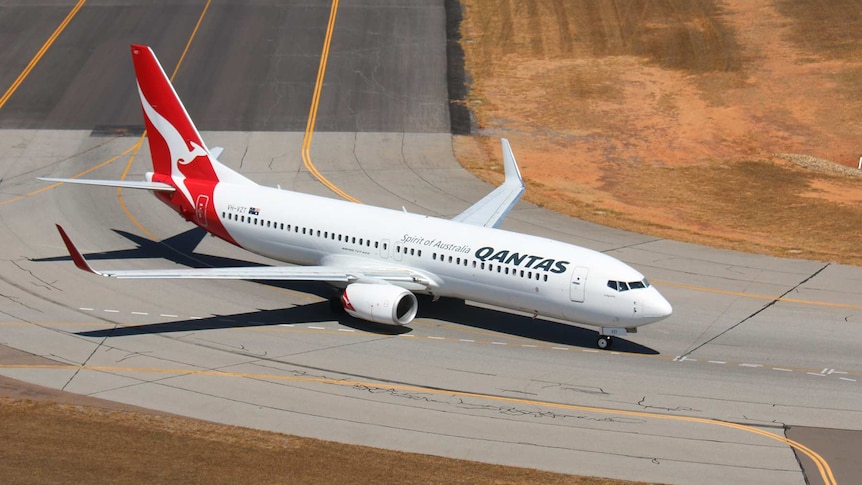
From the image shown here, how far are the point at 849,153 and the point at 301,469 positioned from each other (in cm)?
6002

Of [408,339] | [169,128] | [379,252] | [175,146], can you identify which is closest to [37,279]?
[175,146]

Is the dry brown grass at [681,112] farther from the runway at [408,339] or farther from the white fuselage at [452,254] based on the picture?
the white fuselage at [452,254]

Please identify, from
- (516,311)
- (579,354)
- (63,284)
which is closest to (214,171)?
(63,284)

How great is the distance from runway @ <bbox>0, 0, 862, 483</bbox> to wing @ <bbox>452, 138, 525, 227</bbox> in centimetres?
440

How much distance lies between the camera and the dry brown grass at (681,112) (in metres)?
70.0

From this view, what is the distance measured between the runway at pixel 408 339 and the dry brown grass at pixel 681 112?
18.8 feet

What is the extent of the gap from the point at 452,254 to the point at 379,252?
158 inches

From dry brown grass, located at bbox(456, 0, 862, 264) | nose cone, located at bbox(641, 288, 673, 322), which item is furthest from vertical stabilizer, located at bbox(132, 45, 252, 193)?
dry brown grass, located at bbox(456, 0, 862, 264)

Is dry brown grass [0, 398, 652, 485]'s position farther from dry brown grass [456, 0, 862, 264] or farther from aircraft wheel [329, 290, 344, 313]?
dry brown grass [456, 0, 862, 264]

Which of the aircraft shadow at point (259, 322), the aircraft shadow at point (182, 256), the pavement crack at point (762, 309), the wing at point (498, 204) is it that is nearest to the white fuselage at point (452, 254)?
the aircraft shadow at point (182, 256)

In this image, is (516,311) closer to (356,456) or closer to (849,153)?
(356,456)

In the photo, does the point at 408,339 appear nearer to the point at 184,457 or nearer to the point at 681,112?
the point at 184,457

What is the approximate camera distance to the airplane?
47312 millimetres

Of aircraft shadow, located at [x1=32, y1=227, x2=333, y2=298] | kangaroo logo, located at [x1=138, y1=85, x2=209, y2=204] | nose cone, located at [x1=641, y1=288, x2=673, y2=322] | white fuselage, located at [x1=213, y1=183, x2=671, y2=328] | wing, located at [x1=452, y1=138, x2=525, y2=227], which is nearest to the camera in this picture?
nose cone, located at [x1=641, y1=288, x2=673, y2=322]
